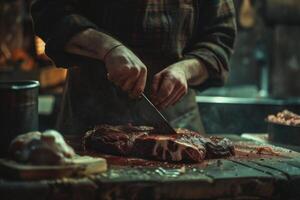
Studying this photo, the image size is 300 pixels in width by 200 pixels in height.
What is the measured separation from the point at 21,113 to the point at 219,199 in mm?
1280

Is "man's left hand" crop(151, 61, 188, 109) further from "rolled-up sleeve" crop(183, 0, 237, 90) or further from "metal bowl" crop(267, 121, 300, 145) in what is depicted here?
"metal bowl" crop(267, 121, 300, 145)

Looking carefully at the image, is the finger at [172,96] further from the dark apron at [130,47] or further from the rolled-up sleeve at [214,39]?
the rolled-up sleeve at [214,39]

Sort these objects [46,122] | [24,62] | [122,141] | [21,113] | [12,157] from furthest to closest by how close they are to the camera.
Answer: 1. [24,62]
2. [46,122]
3. [122,141]
4. [21,113]
5. [12,157]

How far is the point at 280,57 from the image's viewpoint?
434 inches

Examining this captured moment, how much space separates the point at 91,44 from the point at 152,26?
63cm

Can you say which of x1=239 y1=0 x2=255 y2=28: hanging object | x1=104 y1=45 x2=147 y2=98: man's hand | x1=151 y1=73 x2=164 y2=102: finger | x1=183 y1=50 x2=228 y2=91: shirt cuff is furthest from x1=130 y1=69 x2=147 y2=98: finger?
x1=239 y1=0 x2=255 y2=28: hanging object

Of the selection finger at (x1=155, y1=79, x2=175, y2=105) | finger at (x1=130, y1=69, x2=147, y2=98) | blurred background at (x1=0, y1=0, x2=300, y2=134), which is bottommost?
blurred background at (x1=0, y1=0, x2=300, y2=134)

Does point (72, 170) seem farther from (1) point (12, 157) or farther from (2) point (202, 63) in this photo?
(2) point (202, 63)

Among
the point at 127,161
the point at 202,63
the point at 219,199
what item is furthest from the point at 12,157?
the point at 202,63

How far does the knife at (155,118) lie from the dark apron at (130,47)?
1.33ft

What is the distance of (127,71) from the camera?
3.78 metres

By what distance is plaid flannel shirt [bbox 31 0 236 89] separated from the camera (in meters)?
4.32

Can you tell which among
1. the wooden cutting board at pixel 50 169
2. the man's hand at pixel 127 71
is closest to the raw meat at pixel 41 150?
the wooden cutting board at pixel 50 169

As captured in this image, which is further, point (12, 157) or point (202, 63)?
point (202, 63)
